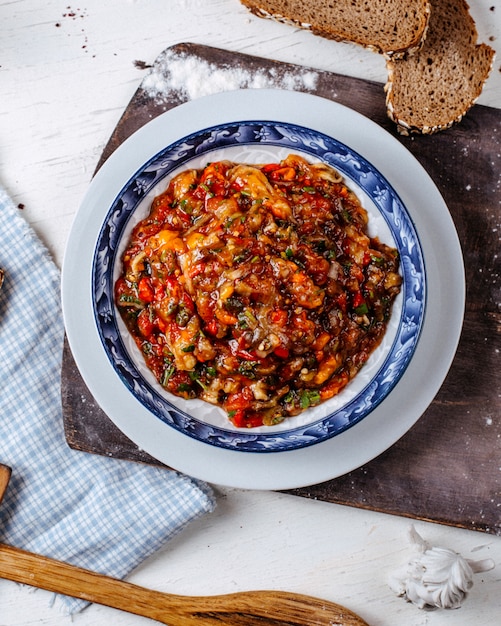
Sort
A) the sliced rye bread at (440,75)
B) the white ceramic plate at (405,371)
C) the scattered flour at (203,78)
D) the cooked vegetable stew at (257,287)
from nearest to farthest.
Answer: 1. the cooked vegetable stew at (257,287)
2. the white ceramic plate at (405,371)
3. the sliced rye bread at (440,75)
4. the scattered flour at (203,78)

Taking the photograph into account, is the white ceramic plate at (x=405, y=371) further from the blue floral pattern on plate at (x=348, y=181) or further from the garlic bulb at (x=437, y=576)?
the garlic bulb at (x=437, y=576)

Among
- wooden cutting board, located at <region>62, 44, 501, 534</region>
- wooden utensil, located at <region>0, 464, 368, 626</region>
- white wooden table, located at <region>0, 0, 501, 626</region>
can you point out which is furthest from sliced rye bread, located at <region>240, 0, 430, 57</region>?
wooden utensil, located at <region>0, 464, 368, 626</region>

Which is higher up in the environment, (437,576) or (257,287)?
(257,287)

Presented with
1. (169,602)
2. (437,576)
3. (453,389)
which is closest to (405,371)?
(453,389)

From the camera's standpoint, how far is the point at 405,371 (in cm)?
340

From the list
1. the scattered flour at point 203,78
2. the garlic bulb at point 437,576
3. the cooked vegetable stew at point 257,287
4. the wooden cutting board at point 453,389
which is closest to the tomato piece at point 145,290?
the cooked vegetable stew at point 257,287

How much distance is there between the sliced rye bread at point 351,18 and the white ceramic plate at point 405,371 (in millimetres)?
581

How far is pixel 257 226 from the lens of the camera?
2.98 metres

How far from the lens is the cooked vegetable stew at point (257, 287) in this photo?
2.92 meters

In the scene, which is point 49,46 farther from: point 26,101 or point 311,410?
point 311,410

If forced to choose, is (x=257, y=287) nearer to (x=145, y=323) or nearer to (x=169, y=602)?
(x=145, y=323)

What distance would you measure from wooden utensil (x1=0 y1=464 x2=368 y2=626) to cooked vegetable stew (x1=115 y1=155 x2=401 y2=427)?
1.22 meters

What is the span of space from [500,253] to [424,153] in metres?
0.68

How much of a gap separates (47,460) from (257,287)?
181 centimetres
